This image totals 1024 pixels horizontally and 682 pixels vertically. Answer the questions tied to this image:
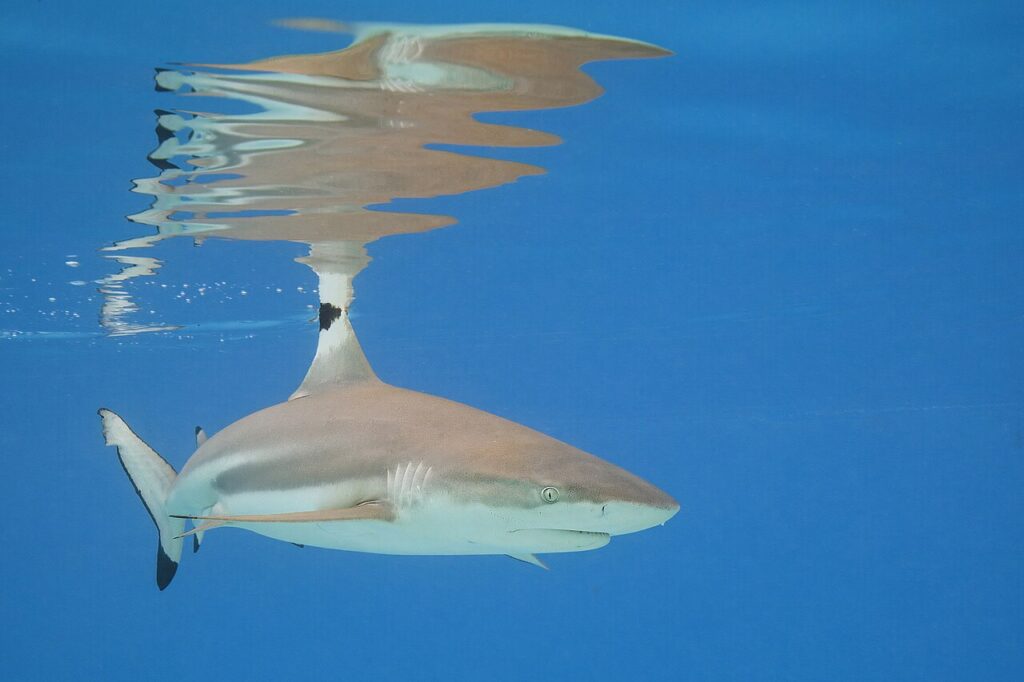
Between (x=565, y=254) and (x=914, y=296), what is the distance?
32.0ft

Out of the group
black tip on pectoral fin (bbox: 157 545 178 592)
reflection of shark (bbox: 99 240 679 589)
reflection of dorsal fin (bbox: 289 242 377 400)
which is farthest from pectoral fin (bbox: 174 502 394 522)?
black tip on pectoral fin (bbox: 157 545 178 592)

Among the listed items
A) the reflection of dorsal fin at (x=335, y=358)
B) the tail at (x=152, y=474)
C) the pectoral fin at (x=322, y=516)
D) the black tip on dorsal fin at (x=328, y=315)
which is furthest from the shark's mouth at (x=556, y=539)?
the tail at (x=152, y=474)

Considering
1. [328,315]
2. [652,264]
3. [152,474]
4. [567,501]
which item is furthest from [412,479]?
[652,264]

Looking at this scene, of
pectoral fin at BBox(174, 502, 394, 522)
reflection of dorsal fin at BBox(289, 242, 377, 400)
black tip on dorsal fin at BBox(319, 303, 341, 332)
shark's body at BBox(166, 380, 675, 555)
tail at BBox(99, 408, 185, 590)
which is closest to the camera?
shark's body at BBox(166, 380, 675, 555)

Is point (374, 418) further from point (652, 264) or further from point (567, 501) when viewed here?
point (652, 264)

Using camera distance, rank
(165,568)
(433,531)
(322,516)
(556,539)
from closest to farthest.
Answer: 1. (556,539)
2. (322,516)
3. (433,531)
4. (165,568)

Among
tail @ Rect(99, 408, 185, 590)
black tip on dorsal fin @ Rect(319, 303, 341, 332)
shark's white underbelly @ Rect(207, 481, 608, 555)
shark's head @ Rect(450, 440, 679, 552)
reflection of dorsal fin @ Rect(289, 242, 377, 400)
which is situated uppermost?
black tip on dorsal fin @ Rect(319, 303, 341, 332)

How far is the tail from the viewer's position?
698 centimetres

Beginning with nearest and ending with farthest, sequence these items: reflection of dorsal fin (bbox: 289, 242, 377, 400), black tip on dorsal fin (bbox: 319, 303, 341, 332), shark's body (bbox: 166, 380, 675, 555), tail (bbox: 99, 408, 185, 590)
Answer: shark's body (bbox: 166, 380, 675, 555) < reflection of dorsal fin (bbox: 289, 242, 377, 400) < tail (bbox: 99, 408, 185, 590) < black tip on dorsal fin (bbox: 319, 303, 341, 332)

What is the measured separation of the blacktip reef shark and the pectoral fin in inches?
0.5

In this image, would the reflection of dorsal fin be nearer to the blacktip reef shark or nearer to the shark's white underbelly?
the blacktip reef shark

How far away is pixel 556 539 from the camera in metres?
4.39

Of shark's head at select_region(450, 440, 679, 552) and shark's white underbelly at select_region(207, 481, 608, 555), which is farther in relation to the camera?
shark's white underbelly at select_region(207, 481, 608, 555)

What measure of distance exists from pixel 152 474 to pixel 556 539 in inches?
161
